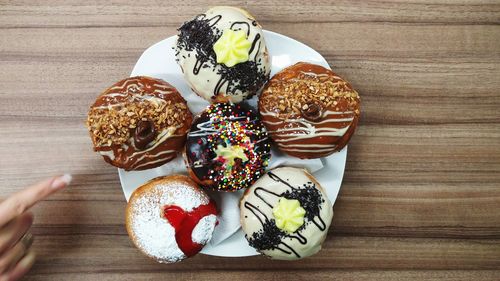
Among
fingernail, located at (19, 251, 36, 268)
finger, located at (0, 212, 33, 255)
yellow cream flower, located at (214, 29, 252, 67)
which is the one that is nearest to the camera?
yellow cream flower, located at (214, 29, 252, 67)

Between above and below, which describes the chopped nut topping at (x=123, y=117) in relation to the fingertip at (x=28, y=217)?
above

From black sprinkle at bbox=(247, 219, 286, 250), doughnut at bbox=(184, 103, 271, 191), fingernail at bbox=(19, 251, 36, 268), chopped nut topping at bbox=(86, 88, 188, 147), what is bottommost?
fingernail at bbox=(19, 251, 36, 268)

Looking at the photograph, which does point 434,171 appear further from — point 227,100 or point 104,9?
point 104,9

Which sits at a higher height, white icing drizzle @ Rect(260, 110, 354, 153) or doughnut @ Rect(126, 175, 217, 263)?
white icing drizzle @ Rect(260, 110, 354, 153)

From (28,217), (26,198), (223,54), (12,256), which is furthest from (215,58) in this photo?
(12,256)

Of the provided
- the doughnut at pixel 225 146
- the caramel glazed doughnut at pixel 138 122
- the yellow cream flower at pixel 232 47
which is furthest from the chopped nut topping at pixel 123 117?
the yellow cream flower at pixel 232 47

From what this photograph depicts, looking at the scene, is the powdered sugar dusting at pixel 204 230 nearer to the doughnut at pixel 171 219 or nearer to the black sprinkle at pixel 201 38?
the doughnut at pixel 171 219

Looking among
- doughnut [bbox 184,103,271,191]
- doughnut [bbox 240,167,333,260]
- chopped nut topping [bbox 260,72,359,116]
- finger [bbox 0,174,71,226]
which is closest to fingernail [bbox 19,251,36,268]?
finger [bbox 0,174,71,226]

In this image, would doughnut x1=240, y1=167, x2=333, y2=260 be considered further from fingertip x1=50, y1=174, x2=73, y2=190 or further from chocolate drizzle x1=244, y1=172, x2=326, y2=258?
fingertip x1=50, y1=174, x2=73, y2=190
